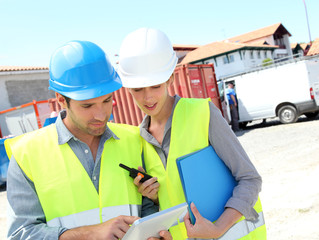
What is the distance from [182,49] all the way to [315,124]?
1330 inches

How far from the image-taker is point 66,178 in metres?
1.62

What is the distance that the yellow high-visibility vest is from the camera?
173 cm

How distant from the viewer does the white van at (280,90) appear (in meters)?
10.5

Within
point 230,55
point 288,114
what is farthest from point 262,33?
point 288,114

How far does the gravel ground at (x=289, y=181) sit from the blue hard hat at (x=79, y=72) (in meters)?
3.02

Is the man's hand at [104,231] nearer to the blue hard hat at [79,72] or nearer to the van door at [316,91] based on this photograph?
the blue hard hat at [79,72]

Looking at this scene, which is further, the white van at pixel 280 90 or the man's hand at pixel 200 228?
the white van at pixel 280 90

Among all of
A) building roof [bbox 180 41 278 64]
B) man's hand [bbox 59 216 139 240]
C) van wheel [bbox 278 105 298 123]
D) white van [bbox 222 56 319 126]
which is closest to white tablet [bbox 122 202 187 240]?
man's hand [bbox 59 216 139 240]

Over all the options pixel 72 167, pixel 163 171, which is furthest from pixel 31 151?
pixel 163 171

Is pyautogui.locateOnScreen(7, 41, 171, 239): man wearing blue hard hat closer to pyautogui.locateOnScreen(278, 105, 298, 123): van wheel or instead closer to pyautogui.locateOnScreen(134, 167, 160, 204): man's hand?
pyautogui.locateOnScreen(134, 167, 160, 204): man's hand

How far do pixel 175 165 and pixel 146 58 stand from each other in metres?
0.64

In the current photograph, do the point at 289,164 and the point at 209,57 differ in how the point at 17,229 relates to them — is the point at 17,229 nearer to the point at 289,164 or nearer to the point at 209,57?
the point at 289,164

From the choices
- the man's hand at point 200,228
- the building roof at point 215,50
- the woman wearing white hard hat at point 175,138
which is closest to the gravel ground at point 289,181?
the woman wearing white hard hat at point 175,138

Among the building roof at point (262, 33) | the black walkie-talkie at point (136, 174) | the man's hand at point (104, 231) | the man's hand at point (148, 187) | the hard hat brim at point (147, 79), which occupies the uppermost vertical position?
the building roof at point (262, 33)
